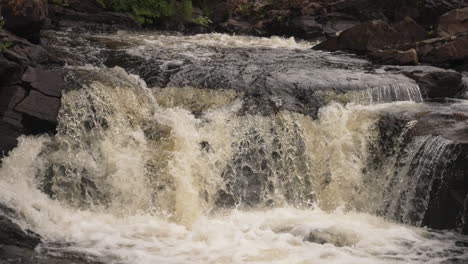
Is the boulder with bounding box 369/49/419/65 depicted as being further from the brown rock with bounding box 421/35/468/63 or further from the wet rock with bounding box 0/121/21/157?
the wet rock with bounding box 0/121/21/157

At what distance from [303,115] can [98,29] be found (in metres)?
8.04

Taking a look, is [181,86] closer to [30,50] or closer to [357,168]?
[30,50]

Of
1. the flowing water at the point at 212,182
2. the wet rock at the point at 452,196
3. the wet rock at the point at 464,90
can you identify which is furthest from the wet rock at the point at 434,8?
the wet rock at the point at 452,196

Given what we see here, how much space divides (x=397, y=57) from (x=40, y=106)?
766 centimetres

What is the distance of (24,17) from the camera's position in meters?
10.2

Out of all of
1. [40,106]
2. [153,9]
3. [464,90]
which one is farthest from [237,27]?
[40,106]

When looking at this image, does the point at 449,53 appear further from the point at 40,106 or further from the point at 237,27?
the point at 40,106

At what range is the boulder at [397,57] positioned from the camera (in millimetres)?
12391

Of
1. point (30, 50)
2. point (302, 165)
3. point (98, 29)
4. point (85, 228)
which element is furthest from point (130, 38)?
point (85, 228)

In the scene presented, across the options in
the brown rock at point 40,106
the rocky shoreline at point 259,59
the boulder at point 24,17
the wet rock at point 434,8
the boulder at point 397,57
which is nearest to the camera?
the rocky shoreline at point 259,59

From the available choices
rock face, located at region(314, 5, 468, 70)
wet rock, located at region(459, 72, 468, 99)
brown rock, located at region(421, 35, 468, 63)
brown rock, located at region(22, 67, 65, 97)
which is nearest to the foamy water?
brown rock, located at region(22, 67, 65, 97)

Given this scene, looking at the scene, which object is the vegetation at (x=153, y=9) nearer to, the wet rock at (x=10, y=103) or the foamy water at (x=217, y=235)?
the wet rock at (x=10, y=103)

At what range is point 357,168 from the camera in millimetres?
9008

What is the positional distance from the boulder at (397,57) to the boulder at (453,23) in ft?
8.31
